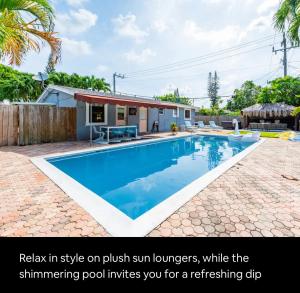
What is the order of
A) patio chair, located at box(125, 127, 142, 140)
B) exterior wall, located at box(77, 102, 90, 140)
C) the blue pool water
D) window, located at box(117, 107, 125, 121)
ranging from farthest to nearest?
1. window, located at box(117, 107, 125, 121)
2. patio chair, located at box(125, 127, 142, 140)
3. exterior wall, located at box(77, 102, 90, 140)
4. the blue pool water

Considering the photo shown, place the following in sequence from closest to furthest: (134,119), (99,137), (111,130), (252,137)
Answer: (111,130) < (99,137) < (252,137) < (134,119)

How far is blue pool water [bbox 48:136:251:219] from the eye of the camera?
19.6 ft

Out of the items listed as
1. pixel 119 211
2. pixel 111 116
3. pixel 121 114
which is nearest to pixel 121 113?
pixel 121 114

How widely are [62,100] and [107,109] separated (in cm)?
393

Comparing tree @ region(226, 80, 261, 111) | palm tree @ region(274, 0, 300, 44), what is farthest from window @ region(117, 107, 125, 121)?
tree @ region(226, 80, 261, 111)

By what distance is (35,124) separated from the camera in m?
13.5

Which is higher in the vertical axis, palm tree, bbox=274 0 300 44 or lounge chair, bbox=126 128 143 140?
palm tree, bbox=274 0 300 44

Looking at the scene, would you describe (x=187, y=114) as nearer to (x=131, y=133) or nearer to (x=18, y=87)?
(x=131, y=133)

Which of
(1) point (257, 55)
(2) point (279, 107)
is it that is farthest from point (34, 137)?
(1) point (257, 55)

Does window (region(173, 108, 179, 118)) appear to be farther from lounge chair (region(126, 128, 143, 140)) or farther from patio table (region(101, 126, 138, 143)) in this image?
patio table (region(101, 126, 138, 143))

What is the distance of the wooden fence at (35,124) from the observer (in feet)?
40.7

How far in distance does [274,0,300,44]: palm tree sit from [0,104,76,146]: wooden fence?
13.2 m

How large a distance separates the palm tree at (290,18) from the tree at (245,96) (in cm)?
4216

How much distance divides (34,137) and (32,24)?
879cm
